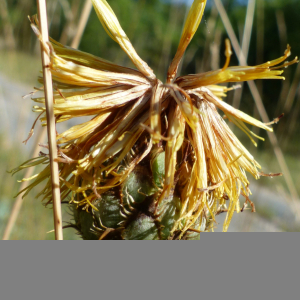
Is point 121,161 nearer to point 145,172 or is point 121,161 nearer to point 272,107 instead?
point 145,172

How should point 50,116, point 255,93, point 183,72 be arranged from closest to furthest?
point 50,116
point 255,93
point 183,72

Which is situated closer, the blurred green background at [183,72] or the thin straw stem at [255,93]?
the thin straw stem at [255,93]

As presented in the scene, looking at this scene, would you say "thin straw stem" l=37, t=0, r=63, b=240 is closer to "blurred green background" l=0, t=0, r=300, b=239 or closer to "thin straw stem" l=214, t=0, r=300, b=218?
"blurred green background" l=0, t=0, r=300, b=239

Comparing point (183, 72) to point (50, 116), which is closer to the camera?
point (50, 116)

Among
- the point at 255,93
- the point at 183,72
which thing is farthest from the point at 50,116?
the point at 183,72

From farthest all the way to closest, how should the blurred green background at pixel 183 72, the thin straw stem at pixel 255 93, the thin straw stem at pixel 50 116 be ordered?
Result: the blurred green background at pixel 183 72, the thin straw stem at pixel 255 93, the thin straw stem at pixel 50 116

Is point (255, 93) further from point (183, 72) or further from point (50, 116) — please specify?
point (183, 72)

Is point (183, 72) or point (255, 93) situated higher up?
point (183, 72)

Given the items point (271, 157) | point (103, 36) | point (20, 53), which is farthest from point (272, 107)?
point (103, 36)

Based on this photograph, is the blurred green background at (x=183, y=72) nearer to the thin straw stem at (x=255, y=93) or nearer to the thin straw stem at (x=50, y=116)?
the thin straw stem at (x=255, y=93)

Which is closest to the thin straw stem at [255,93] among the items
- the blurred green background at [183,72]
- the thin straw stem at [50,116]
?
the blurred green background at [183,72]

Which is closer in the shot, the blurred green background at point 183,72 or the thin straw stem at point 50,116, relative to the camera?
the thin straw stem at point 50,116

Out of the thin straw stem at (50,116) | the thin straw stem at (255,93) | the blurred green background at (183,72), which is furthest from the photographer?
the blurred green background at (183,72)
